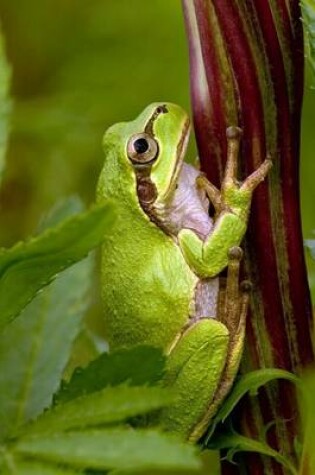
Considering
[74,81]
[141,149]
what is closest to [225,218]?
[141,149]

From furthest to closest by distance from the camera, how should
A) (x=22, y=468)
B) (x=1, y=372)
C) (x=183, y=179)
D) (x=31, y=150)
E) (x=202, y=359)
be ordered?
(x=31, y=150)
(x=183, y=179)
(x=202, y=359)
(x=1, y=372)
(x=22, y=468)

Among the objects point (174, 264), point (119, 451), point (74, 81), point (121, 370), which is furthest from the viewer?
point (74, 81)

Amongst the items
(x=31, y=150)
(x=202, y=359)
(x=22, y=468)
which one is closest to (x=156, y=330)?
(x=202, y=359)

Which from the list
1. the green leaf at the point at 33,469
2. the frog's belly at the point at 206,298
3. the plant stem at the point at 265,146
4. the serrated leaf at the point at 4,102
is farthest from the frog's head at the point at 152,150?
the green leaf at the point at 33,469

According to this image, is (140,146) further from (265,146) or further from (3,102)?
(3,102)

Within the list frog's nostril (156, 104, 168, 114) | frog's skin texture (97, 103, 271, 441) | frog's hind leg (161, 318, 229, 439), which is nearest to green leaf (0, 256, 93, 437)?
frog's skin texture (97, 103, 271, 441)

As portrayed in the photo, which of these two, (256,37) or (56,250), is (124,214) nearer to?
(256,37)
